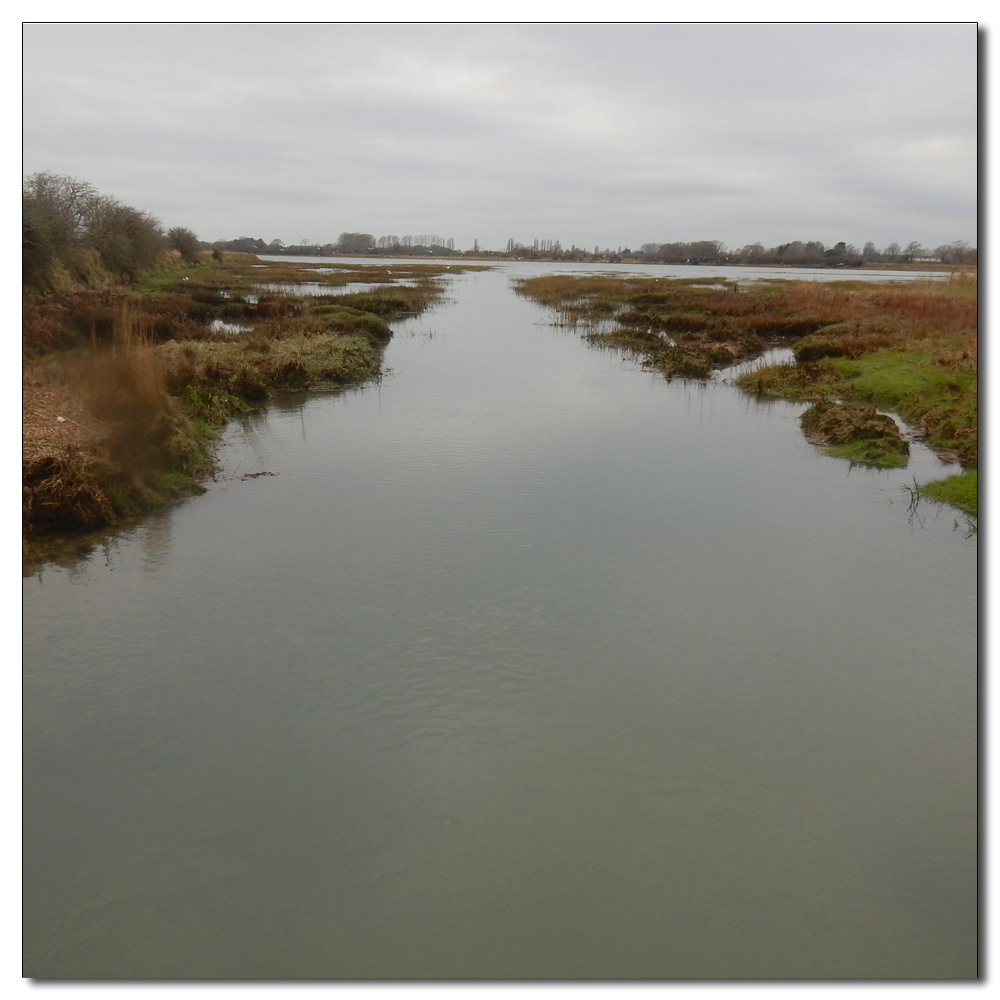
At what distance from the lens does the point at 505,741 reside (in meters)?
5.21

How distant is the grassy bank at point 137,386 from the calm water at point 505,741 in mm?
936

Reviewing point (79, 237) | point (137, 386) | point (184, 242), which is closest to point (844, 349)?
point (137, 386)

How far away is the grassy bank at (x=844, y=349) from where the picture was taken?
13.5 metres

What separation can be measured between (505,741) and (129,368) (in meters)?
9.08

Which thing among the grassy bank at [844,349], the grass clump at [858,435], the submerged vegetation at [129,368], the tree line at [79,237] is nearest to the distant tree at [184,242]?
the tree line at [79,237]

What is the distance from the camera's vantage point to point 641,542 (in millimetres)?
8711

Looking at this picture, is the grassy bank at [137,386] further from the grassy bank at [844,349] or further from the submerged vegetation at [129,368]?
the grassy bank at [844,349]

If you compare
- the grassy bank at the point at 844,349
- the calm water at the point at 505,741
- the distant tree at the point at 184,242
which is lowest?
the calm water at the point at 505,741

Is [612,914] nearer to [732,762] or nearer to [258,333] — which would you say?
[732,762]

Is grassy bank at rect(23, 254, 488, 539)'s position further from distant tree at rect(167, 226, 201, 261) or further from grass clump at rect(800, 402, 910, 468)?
distant tree at rect(167, 226, 201, 261)

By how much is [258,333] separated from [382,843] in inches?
749

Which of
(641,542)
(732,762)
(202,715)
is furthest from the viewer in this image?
(641,542)

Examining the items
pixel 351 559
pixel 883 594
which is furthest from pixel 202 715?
pixel 883 594

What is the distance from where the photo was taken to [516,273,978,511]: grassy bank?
44.2ft
